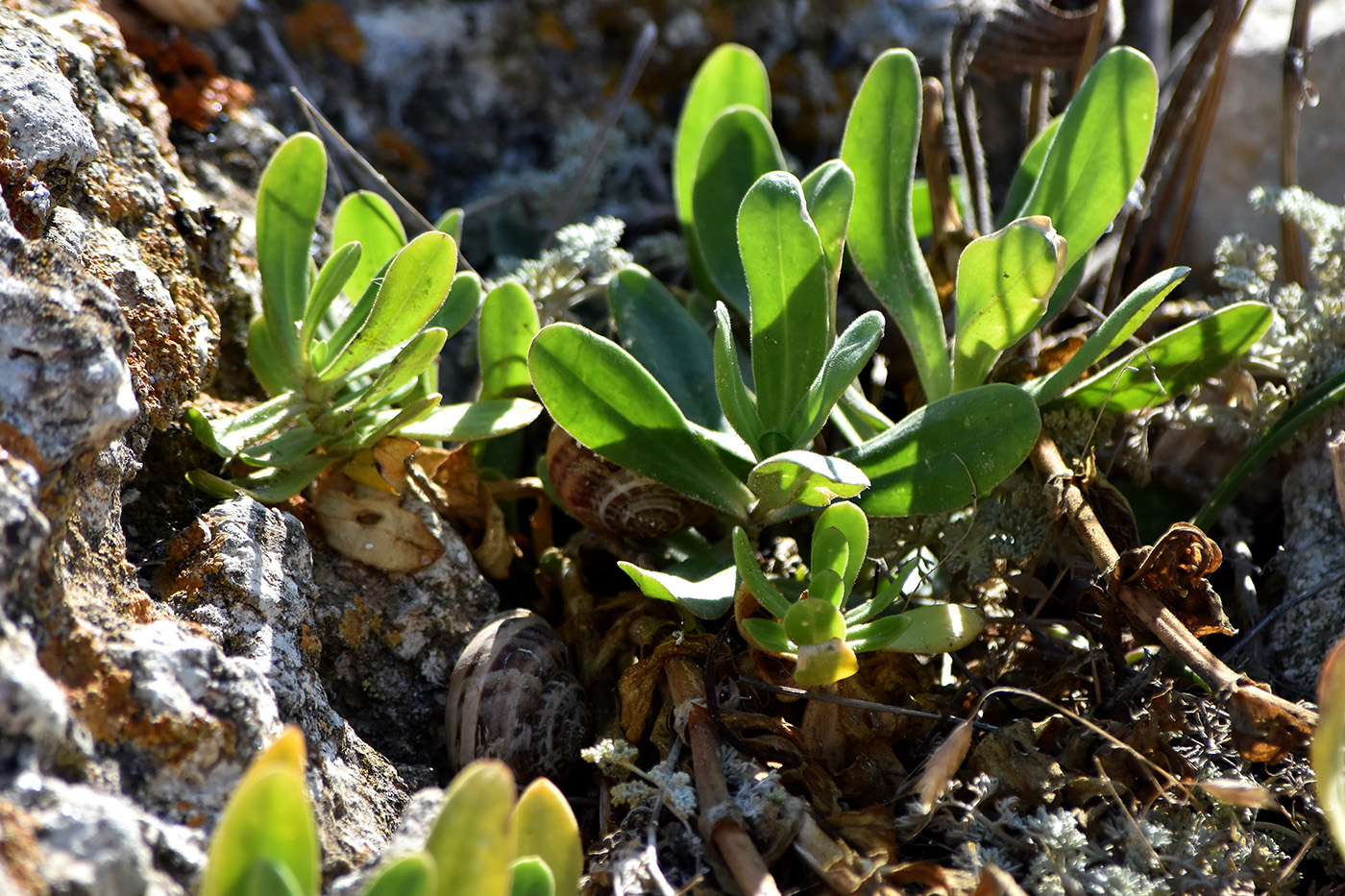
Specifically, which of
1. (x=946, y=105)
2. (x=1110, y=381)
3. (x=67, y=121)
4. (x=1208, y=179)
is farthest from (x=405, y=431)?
(x=1208, y=179)

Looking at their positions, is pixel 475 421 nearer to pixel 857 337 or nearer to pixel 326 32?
pixel 857 337

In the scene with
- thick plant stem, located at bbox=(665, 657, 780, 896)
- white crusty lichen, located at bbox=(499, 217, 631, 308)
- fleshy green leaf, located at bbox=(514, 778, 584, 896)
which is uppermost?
white crusty lichen, located at bbox=(499, 217, 631, 308)

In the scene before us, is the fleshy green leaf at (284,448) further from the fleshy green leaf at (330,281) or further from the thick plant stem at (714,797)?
the thick plant stem at (714,797)

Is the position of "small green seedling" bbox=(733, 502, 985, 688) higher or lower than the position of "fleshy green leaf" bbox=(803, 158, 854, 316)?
lower

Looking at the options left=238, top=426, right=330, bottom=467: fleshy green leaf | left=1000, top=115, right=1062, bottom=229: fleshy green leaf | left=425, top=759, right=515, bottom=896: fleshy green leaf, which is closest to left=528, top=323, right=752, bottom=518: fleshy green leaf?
left=238, top=426, right=330, bottom=467: fleshy green leaf

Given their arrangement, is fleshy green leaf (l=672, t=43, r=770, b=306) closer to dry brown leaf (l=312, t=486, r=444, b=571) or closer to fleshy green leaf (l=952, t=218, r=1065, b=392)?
fleshy green leaf (l=952, t=218, r=1065, b=392)
